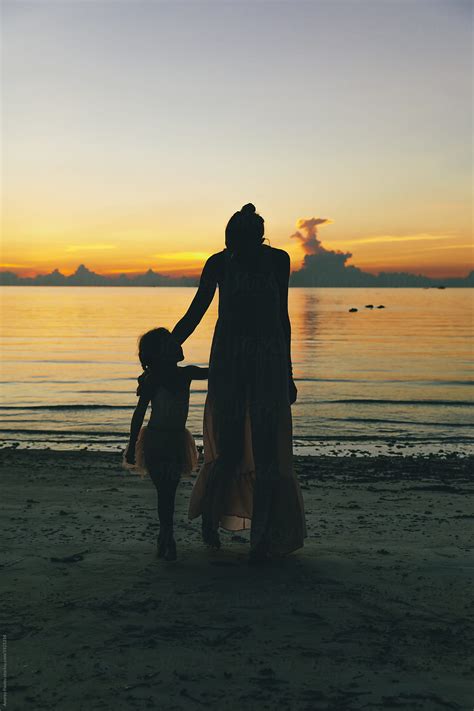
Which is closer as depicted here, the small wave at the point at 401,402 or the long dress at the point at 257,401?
the long dress at the point at 257,401

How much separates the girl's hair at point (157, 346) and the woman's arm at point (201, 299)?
73mm

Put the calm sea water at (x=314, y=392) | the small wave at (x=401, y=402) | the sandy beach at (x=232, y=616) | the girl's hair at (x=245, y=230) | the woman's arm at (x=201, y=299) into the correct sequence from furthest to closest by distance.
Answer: the small wave at (x=401, y=402)
the calm sea water at (x=314, y=392)
the woman's arm at (x=201, y=299)
the girl's hair at (x=245, y=230)
the sandy beach at (x=232, y=616)

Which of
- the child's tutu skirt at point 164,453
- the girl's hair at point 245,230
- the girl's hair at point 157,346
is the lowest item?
the child's tutu skirt at point 164,453

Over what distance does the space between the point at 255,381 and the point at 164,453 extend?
0.84 meters

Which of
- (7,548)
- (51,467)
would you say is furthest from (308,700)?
(51,467)

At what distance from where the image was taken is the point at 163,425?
5008 millimetres

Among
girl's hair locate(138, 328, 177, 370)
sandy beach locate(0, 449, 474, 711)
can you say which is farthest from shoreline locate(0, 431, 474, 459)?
girl's hair locate(138, 328, 177, 370)

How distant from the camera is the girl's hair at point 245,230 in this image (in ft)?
15.8

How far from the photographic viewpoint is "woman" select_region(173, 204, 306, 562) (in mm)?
4852

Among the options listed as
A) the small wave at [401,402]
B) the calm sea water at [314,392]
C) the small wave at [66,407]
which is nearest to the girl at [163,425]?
the calm sea water at [314,392]

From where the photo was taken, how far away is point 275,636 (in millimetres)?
3682

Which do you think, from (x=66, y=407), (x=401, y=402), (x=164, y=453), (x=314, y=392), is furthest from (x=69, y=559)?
(x=314, y=392)

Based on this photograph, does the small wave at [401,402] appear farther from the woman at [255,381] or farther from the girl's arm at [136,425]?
the girl's arm at [136,425]

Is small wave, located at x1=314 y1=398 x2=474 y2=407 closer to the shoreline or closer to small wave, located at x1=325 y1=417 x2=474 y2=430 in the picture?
small wave, located at x1=325 y1=417 x2=474 y2=430
